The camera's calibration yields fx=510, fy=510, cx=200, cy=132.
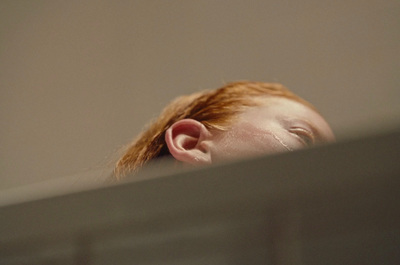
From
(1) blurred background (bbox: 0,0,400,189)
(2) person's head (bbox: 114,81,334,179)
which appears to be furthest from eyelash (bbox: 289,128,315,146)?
(1) blurred background (bbox: 0,0,400,189)

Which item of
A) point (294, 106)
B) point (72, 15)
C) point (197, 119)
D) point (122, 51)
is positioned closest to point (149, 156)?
point (197, 119)

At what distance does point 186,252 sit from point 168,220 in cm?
1

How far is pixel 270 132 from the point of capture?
21.4 inches

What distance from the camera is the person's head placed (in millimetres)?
533

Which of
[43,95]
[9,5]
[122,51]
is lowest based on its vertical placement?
[43,95]

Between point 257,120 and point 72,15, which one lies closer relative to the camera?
point 257,120

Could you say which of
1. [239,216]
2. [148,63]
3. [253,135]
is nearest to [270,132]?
[253,135]

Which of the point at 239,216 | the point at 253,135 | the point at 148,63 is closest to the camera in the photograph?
the point at 239,216

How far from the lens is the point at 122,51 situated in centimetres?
125

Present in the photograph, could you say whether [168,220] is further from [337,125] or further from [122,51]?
[122,51]

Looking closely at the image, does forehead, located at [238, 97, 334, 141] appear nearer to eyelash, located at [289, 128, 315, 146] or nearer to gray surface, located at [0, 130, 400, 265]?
eyelash, located at [289, 128, 315, 146]

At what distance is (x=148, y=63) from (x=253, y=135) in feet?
2.35

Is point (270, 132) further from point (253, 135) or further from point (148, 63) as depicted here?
point (148, 63)

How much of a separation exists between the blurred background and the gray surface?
796mm
